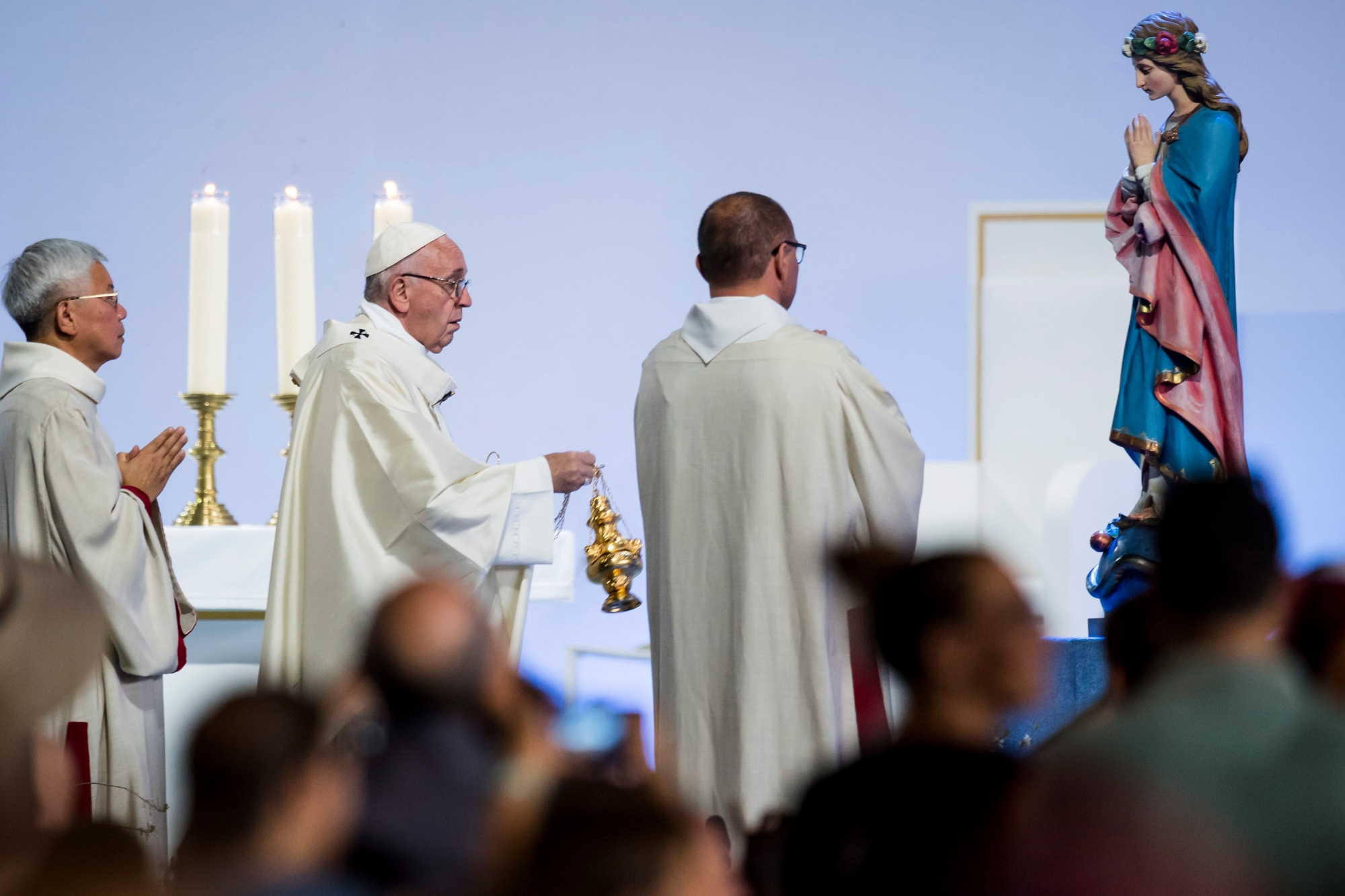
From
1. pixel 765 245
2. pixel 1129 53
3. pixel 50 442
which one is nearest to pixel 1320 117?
pixel 1129 53

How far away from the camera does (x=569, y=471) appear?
3.58 meters

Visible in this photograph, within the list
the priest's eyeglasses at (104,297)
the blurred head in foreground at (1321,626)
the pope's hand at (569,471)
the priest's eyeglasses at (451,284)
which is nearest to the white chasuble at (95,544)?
the priest's eyeglasses at (104,297)

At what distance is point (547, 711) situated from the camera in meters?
1.75

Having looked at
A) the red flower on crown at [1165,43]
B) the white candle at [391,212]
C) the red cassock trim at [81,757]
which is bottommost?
the red cassock trim at [81,757]

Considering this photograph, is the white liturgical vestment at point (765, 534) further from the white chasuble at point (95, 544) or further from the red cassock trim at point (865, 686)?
the white chasuble at point (95, 544)

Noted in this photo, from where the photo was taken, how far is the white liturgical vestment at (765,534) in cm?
306

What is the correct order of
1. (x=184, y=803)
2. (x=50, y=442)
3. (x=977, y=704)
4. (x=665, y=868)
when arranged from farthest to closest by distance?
(x=50, y=442)
(x=977, y=704)
(x=184, y=803)
(x=665, y=868)

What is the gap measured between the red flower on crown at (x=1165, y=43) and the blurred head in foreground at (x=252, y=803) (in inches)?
129

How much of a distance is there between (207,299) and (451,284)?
976 mm

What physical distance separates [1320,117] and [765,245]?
13.5ft

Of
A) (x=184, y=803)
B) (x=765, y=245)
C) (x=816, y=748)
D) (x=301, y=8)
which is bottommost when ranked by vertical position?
(x=816, y=748)

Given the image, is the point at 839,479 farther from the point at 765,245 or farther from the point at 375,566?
the point at 375,566

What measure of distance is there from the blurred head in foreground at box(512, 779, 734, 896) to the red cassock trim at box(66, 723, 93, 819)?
2.23m

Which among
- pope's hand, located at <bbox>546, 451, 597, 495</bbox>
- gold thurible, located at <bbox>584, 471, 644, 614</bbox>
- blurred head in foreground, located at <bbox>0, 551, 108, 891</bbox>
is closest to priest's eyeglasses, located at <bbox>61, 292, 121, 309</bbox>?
pope's hand, located at <bbox>546, 451, 597, 495</bbox>
